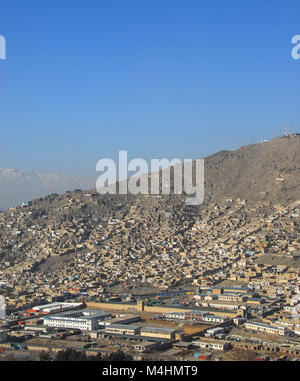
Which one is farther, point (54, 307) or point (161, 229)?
point (161, 229)

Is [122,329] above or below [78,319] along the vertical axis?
below

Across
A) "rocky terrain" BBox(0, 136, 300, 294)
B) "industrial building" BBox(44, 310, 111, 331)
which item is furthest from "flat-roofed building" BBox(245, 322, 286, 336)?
"rocky terrain" BBox(0, 136, 300, 294)

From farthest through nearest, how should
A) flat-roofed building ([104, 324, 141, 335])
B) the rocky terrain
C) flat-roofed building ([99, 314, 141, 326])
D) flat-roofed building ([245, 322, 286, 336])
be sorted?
the rocky terrain → flat-roofed building ([99, 314, 141, 326]) → flat-roofed building ([104, 324, 141, 335]) → flat-roofed building ([245, 322, 286, 336])

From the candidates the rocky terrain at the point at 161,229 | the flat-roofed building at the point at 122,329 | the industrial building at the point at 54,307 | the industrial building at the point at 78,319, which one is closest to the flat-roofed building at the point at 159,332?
the flat-roofed building at the point at 122,329

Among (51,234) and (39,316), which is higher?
(51,234)

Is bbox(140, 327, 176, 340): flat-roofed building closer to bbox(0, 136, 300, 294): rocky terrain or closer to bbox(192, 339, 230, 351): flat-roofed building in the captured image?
bbox(192, 339, 230, 351): flat-roofed building

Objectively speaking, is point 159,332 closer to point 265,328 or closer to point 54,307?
point 265,328

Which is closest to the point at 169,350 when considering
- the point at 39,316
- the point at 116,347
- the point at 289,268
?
the point at 116,347

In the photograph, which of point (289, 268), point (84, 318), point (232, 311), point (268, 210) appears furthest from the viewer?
point (268, 210)

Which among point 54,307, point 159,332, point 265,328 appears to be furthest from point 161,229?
point 159,332

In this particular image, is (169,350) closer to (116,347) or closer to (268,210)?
(116,347)

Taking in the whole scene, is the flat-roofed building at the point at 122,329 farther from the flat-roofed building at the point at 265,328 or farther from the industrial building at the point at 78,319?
the flat-roofed building at the point at 265,328
